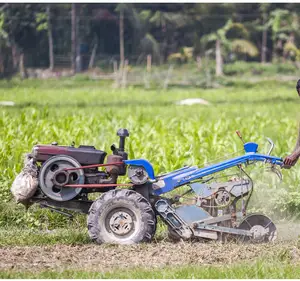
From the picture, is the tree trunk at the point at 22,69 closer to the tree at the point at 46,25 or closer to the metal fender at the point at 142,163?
the tree at the point at 46,25

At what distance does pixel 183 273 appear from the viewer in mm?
6531

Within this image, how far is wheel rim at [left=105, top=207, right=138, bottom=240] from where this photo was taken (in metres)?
7.39

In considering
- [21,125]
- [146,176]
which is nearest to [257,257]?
[146,176]

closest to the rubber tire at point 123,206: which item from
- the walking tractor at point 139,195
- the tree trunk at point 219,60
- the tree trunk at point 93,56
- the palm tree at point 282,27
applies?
the walking tractor at point 139,195

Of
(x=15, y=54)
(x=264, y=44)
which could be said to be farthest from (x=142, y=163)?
(x=264, y=44)

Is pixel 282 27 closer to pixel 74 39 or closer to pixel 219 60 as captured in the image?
pixel 219 60

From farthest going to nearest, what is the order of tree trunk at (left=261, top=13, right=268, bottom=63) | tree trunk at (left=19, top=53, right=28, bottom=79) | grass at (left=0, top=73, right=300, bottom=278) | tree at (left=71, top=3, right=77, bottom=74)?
tree trunk at (left=261, top=13, right=268, bottom=63) → tree at (left=71, top=3, right=77, bottom=74) → tree trunk at (left=19, top=53, right=28, bottom=79) → grass at (left=0, top=73, right=300, bottom=278)

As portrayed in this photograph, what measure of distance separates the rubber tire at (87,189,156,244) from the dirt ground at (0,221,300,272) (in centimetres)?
7

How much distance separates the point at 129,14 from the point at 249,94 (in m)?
4.66

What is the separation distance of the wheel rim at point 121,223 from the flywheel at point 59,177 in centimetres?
34

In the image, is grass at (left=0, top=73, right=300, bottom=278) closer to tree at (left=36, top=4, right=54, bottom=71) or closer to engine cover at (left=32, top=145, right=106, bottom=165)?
engine cover at (left=32, top=145, right=106, bottom=165)

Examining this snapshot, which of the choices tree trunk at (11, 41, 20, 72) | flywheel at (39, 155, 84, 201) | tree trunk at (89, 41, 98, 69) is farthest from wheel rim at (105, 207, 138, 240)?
tree trunk at (89, 41, 98, 69)

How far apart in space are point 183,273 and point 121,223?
1016 mm

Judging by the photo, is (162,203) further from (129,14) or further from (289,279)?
(129,14)
